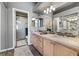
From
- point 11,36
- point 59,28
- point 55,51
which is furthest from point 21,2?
point 55,51

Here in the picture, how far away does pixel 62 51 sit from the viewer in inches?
54.2

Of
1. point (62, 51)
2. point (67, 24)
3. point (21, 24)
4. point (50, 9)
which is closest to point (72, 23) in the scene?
point (67, 24)

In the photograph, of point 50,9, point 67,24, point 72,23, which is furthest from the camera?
point 50,9

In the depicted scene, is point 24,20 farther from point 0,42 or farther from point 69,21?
point 69,21

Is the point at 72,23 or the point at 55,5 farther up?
the point at 55,5

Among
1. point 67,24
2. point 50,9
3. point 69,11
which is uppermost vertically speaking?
point 50,9

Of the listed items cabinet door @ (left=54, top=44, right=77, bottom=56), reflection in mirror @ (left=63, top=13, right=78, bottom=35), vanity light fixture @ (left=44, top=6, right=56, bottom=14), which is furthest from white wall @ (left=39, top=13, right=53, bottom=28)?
cabinet door @ (left=54, top=44, right=77, bottom=56)

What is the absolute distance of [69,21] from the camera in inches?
66.1

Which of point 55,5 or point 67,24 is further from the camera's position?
point 55,5

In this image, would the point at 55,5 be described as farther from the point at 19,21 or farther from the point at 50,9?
the point at 19,21

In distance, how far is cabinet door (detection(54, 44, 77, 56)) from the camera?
1.17 m

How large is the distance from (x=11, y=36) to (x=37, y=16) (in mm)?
762

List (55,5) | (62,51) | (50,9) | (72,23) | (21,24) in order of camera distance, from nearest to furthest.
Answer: (62,51), (72,23), (21,24), (55,5), (50,9)

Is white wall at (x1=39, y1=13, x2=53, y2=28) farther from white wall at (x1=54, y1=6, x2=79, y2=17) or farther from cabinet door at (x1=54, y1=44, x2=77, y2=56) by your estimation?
cabinet door at (x1=54, y1=44, x2=77, y2=56)
